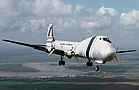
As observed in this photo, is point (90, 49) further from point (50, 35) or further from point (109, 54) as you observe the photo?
point (50, 35)

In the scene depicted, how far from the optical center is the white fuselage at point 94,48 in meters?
68.6

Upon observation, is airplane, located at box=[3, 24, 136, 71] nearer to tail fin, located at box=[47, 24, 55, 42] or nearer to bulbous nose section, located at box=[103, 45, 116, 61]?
bulbous nose section, located at box=[103, 45, 116, 61]

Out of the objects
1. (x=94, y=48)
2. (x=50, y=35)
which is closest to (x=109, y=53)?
(x=94, y=48)

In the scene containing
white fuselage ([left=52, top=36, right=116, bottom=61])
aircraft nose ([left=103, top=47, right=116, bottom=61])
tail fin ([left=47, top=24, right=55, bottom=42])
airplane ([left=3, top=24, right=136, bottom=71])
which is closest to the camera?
aircraft nose ([left=103, top=47, right=116, bottom=61])

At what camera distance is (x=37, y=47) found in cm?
9175

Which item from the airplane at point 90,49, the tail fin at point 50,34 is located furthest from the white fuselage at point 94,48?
the tail fin at point 50,34

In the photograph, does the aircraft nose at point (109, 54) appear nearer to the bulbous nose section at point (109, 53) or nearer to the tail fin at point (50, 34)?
the bulbous nose section at point (109, 53)

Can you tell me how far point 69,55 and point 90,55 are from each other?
12.4m

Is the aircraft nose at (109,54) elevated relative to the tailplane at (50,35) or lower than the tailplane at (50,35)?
lower

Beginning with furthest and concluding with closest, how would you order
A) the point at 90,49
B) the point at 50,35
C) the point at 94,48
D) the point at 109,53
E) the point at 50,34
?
1. the point at 50,34
2. the point at 50,35
3. the point at 90,49
4. the point at 94,48
5. the point at 109,53

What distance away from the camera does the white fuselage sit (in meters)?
68.6

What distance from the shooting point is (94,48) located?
72938 mm

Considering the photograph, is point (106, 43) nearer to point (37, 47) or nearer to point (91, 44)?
point (91, 44)

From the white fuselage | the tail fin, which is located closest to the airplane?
the white fuselage
